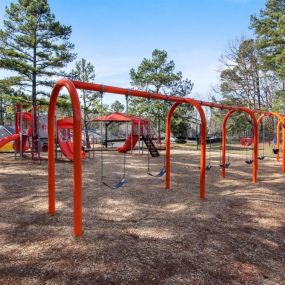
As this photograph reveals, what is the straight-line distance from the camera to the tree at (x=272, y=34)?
2499cm

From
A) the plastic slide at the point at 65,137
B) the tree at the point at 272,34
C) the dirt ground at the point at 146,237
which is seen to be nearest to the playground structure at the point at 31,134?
the plastic slide at the point at 65,137

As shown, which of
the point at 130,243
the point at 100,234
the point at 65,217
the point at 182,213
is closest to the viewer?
the point at 130,243

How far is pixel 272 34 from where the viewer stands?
26078mm

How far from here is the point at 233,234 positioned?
4.63 meters

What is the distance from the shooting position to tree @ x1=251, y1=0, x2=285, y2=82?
2499 cm

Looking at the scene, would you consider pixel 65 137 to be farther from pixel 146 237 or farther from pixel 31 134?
pixel 146 237

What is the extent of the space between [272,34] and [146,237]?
2645cm

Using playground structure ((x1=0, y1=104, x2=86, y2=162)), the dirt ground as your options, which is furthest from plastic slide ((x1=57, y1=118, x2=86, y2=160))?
the dirt ground

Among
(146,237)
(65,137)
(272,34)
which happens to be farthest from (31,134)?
(272,34)

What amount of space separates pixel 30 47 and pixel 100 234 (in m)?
16.5

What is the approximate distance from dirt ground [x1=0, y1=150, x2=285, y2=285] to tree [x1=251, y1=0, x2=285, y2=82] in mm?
20468

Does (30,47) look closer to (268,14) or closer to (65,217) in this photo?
(65,217)

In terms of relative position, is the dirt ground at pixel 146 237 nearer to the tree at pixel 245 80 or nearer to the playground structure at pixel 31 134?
the playground structure at pixel 31 134

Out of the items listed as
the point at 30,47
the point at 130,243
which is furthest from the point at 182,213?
the point at 30,47
